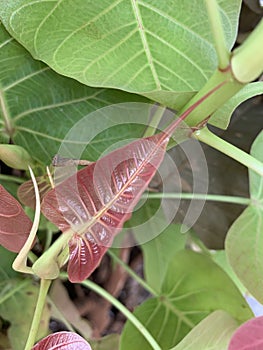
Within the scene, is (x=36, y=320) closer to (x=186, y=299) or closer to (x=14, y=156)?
(x=14, y=156)

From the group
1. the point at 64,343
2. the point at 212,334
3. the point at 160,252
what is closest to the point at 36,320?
the point at 64,343

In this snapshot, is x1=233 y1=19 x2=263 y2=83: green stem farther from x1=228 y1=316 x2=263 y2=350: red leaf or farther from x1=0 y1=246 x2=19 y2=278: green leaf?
x1=0 y1=246 x2=19 y2=278: green leaf

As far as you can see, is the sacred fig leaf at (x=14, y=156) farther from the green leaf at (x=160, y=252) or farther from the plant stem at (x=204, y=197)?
the green leaf at (x=160, y=252)

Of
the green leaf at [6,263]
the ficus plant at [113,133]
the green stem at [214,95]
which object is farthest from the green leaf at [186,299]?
the green stem at [214,95]

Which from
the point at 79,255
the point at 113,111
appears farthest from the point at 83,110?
the point at 79,255

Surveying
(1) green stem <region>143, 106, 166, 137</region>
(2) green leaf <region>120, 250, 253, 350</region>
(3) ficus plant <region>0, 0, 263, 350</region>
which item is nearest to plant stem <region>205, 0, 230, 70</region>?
(3) ficus plant <region>0, 0, 263, 350</region>

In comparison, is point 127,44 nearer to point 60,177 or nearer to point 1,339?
point 60,177
